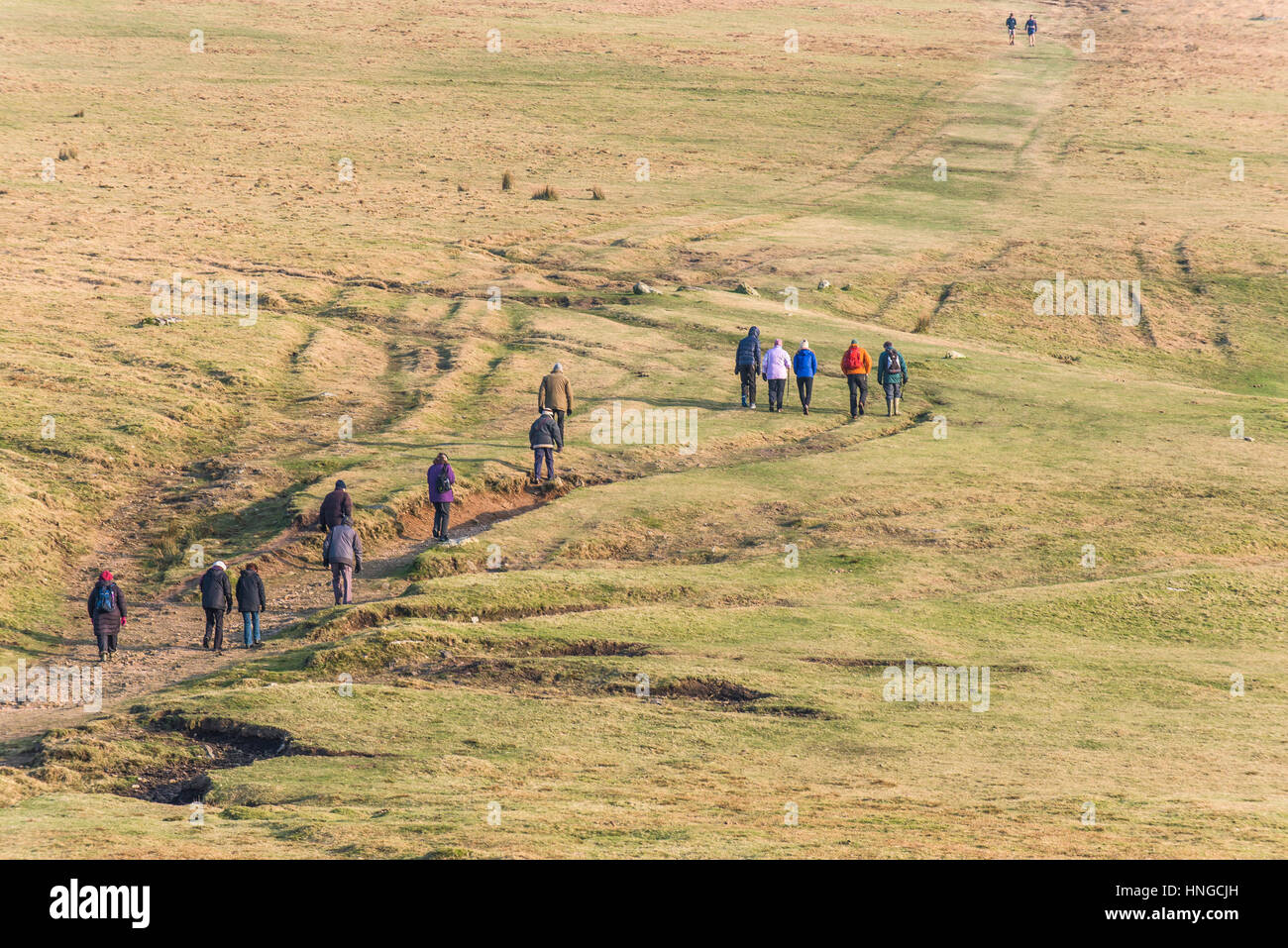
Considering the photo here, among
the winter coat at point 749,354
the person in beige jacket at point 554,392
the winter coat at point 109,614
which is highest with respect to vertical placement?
the winter coat at point 749,354

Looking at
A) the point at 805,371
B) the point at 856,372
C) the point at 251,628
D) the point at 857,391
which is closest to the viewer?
the point at 251,628

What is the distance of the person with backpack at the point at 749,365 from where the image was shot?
3900 centimetres

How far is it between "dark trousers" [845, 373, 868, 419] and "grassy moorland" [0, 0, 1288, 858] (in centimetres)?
56

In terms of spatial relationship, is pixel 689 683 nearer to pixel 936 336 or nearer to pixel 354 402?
pixel 354 402

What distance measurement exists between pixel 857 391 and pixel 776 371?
2651mm

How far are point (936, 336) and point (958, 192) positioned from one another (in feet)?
81.3

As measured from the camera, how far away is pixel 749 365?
1549 inches

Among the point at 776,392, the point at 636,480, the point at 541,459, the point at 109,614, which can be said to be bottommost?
the point at 109,614

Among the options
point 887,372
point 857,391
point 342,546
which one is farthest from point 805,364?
point 342,546

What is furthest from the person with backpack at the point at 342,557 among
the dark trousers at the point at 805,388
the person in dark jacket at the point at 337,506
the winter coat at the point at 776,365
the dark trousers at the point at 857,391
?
the dark trousers at the point at 857,391

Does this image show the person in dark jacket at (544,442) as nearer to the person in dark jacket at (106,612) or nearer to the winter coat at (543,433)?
the winter coat at (543,433)

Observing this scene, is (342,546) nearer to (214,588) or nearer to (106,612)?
(214,588)

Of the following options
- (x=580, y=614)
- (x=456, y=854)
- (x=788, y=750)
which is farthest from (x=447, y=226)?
(x=456, y=854)

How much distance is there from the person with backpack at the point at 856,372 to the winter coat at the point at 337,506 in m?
16.0
